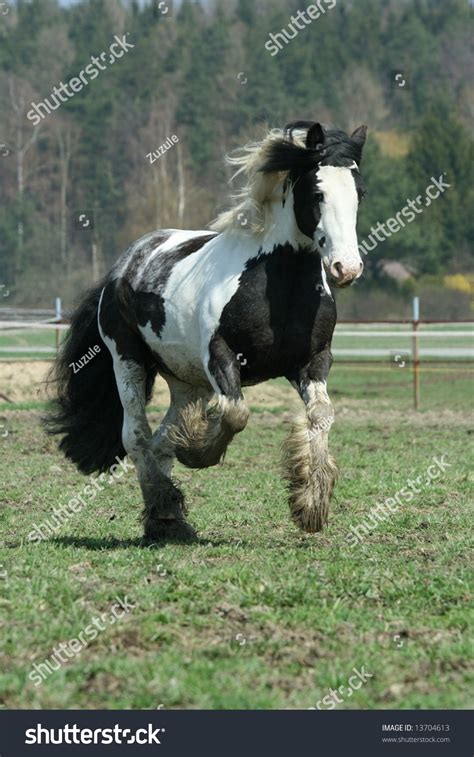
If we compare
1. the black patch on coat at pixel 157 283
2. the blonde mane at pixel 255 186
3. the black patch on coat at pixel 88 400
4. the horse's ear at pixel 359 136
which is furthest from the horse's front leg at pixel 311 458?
the black patch on coat at pixel 88 400

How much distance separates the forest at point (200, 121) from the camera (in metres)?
52.4

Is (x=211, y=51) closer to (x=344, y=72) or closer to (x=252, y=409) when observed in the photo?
(x=344, y=72)

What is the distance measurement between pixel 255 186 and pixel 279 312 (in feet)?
2.85

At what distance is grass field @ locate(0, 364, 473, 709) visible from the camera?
15.2 ft

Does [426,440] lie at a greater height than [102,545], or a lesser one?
lesser

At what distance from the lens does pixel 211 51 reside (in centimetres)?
6925

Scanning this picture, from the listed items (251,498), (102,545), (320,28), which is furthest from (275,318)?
(320,28)

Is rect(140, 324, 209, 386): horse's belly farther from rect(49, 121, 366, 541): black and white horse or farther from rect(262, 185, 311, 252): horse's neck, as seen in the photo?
rect(262, 185, 311, 252): horse's neck

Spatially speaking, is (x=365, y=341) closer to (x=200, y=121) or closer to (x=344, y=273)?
(x=200, y=121)

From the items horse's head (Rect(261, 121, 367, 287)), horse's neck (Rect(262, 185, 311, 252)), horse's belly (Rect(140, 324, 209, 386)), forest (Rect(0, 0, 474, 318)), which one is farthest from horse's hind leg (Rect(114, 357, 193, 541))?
forest (Rect(0, 0, 474, 318))

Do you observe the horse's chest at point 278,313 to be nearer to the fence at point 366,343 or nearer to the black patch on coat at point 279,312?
the black patch on coat at point 279,312

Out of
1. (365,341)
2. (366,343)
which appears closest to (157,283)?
(366,343)

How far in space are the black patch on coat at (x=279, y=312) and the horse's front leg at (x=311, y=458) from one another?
16 cm

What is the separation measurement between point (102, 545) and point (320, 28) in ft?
229
